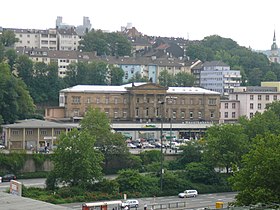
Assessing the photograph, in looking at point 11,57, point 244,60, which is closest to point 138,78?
point 11,57

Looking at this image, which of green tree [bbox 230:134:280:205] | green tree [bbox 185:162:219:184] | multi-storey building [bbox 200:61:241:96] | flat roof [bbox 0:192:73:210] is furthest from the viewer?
multi-storey building [bbox 200:61:241:96]

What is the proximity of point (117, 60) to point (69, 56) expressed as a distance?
8517mm

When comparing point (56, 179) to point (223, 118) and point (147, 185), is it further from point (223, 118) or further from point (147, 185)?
point (223, 118)

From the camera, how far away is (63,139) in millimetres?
57000

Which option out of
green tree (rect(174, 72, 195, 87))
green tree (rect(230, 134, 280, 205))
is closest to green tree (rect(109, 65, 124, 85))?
green tree (rect(174, 72, 195, 87))

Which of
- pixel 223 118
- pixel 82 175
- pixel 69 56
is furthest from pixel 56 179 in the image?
pixel 69 56

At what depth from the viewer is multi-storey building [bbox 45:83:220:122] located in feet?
296

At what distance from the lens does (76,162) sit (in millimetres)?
55750

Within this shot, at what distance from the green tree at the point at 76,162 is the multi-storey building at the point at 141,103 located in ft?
107

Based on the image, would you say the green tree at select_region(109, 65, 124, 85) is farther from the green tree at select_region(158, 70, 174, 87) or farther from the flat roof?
the flat roof

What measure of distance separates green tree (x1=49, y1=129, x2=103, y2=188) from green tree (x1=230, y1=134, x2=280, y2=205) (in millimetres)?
14489

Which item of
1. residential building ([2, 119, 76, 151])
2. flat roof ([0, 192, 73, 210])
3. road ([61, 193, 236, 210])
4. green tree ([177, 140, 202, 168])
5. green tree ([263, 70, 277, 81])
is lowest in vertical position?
road ([61, 193, 236, 210])

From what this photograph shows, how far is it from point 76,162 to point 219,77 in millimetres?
79764

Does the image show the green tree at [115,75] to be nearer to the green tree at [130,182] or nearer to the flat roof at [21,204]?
the green tree at [130,182]
